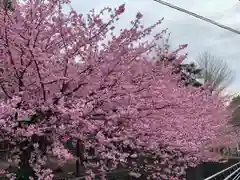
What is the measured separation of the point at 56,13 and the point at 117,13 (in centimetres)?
111

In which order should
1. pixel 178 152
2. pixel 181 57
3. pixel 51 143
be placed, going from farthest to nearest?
pixel 178 152, pixel 181 57, pixel 51 143

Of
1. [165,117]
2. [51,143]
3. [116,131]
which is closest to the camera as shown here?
[51,143]

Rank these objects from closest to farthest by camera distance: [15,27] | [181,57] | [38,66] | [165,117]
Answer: [15,27]
[38,66]
[165,117]
[181,57]

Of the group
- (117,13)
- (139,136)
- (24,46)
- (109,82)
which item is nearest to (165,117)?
(139,136)

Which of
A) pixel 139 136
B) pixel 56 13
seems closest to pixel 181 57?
pixel 139 136

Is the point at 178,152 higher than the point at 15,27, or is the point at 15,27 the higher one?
the point at 15,27

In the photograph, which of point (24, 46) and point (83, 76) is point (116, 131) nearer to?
point (83, 76)

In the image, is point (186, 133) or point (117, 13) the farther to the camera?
point (186, 133)

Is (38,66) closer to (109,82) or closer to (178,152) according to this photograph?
(109,82)

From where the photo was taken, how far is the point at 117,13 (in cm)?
595

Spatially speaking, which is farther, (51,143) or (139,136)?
(139,136)

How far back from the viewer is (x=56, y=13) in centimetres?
622

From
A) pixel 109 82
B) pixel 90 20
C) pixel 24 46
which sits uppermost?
pixel 90 20

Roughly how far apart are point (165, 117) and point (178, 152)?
12.7 feet
